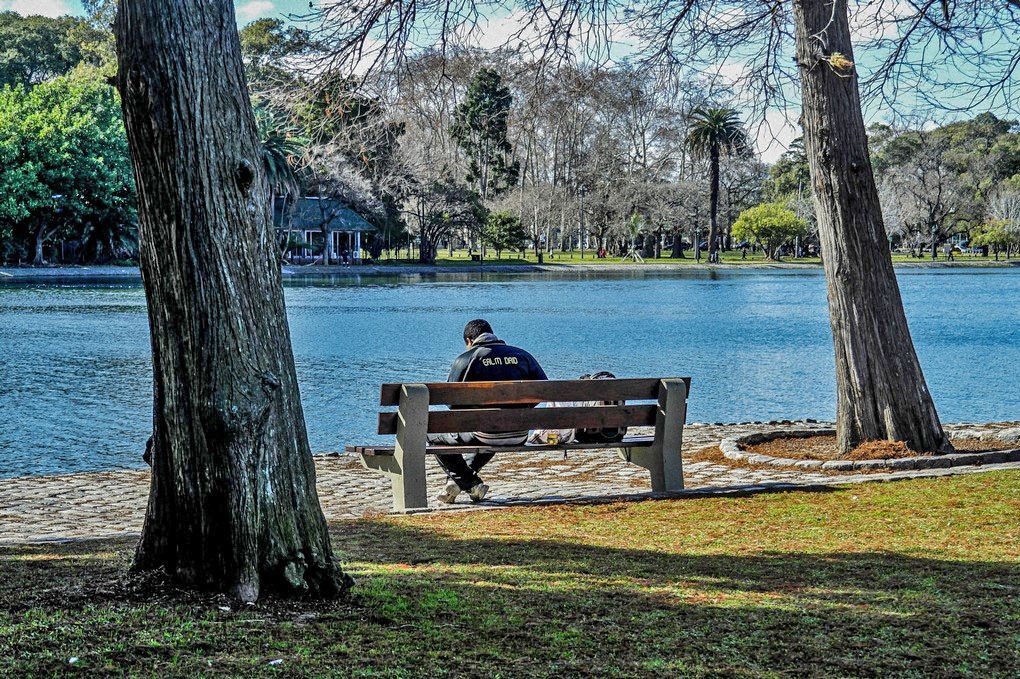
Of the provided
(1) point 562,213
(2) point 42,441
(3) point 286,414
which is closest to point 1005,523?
(3) point 286,414

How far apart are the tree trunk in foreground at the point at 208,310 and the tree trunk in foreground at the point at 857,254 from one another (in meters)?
→ 6.84

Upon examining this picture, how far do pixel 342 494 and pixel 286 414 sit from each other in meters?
5.25

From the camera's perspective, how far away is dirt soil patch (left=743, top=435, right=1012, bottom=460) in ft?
34.3

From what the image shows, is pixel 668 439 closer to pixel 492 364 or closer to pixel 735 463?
pixel 492 364

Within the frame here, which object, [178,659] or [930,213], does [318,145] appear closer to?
[178,659]

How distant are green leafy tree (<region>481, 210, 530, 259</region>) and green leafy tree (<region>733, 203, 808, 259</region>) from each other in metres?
22.0

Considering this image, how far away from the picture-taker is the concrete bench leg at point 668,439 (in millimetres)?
9172

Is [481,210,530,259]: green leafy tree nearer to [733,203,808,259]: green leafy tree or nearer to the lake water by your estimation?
[733,203,808,259]: green leafy tree

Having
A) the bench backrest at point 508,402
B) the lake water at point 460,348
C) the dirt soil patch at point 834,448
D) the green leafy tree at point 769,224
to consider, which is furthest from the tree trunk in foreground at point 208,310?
the green leafy tree at point 769,224

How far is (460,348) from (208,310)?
96.0 feet

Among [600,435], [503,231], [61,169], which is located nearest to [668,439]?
[600,435]

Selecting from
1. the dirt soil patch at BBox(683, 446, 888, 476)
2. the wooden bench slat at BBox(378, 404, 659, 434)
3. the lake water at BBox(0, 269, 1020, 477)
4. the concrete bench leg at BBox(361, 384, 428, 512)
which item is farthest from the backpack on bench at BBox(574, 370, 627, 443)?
the lake water at BBox(0, 269, 1020, 477)

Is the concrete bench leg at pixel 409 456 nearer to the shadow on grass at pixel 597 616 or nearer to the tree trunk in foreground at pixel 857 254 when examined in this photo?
the shadow on grass at pixel 597 616

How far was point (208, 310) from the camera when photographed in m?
5.08
